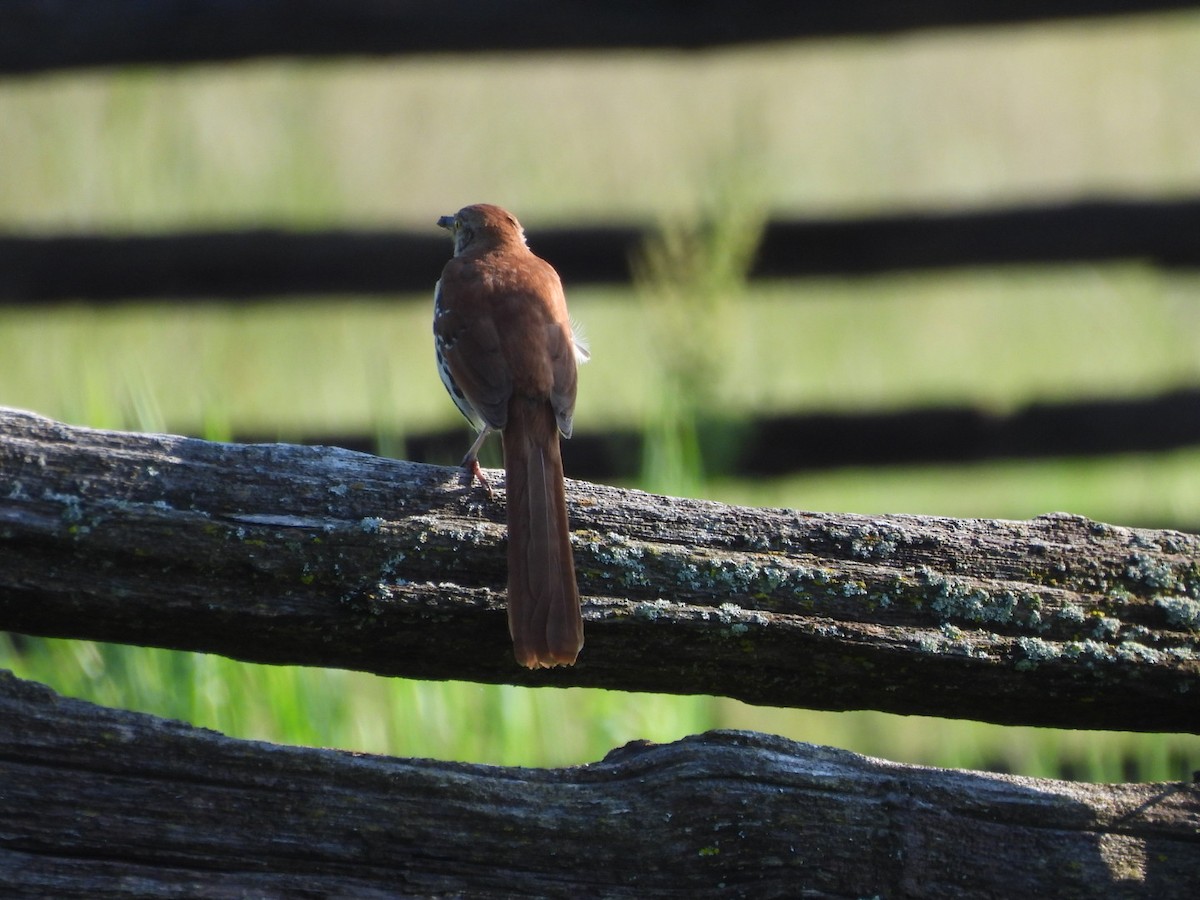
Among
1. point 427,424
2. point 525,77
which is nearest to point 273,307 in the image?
point 427,424

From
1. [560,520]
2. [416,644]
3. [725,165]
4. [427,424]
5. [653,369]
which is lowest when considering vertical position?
[416,644]

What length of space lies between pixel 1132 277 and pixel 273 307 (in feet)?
13.0

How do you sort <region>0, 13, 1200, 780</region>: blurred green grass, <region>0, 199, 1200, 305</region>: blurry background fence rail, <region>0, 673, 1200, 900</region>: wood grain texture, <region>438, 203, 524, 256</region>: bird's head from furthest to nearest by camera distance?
<region>0, 13, 1200, 780</region>: blurred green grass → <region>0, 199, 1200, 305</region>: blurry background fence rail → <region>438, 203, 524, 256</region>: bird's head → <region>0, 673, 1200, 900</region>: wood grain texture

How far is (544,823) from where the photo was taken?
172 cm

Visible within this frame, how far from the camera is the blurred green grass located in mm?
5348

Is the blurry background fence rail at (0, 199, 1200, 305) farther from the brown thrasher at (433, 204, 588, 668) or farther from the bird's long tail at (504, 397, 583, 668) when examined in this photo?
the bird's long tail at (504, 397, 583, 668)

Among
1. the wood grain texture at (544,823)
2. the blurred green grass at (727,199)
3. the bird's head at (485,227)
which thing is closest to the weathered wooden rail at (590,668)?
the wood grain texture at (544,823)

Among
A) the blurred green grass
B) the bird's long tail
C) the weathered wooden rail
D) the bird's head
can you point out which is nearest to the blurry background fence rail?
the blurred green grass

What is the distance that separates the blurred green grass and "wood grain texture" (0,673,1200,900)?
2648 millimetres

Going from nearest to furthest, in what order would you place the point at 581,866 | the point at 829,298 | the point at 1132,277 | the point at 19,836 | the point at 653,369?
the point at 19,836 < the point at 581,866 < the point at 653,369 < the point at 1132,277 < the point at 829,298

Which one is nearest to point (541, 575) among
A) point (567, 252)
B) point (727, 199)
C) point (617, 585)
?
point (617, 585)

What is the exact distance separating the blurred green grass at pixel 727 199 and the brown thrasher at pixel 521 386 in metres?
1.75

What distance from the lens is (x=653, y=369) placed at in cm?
571

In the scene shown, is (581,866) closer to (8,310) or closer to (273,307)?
(273,307)
